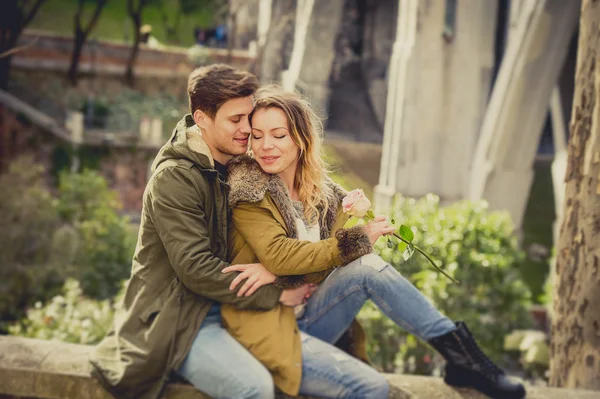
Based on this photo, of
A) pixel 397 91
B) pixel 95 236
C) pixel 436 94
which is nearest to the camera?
pixel 95 236

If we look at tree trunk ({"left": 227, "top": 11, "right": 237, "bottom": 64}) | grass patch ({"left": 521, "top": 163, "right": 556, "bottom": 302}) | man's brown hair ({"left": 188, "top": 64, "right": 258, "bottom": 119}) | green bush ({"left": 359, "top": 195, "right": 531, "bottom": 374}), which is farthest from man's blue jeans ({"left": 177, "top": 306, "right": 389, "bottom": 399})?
tree trunk ({"left": 227, "top": 11, "right": 237, "bottom": 64})

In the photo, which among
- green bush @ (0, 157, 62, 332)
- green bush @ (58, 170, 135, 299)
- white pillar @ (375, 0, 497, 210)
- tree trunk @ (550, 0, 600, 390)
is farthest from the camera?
white pillar @ (375, 0, 497, 210)

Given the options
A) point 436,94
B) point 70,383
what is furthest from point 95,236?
point 70,383

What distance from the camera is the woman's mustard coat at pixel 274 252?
7.52ft

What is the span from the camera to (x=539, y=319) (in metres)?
8.11

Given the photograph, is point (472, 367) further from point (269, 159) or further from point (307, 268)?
point (269, 159)

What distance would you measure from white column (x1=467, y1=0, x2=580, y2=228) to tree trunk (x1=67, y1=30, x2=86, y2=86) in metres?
13.1

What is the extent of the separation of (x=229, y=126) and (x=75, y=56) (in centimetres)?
1740

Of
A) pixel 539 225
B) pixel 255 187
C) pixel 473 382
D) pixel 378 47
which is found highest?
pixel 378 47

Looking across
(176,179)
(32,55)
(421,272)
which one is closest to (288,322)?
(176,179)

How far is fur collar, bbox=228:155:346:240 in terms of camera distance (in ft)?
7.59

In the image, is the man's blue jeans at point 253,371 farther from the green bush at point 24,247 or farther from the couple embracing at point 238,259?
the green bush at point 24,247

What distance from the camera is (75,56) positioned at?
719 inches

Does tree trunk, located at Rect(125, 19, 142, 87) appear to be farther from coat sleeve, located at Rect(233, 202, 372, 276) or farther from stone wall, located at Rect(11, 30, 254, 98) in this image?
coat sleeve, located at Rect(233, 202, 372, 276)
